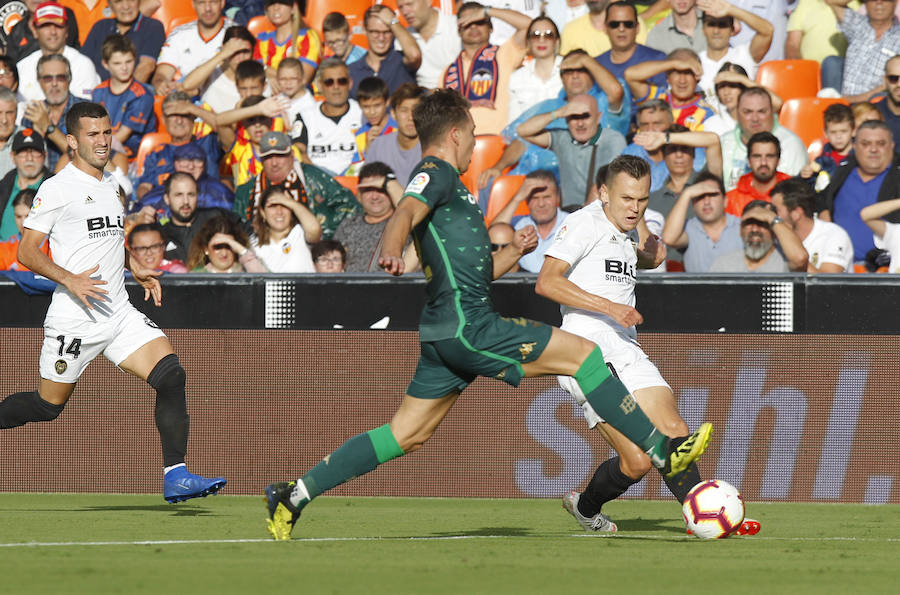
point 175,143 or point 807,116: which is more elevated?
point 807,116

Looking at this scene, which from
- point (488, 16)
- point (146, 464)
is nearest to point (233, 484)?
point (146, 464)

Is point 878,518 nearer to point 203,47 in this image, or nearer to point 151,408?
point 151,408

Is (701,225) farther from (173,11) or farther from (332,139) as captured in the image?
(173,11)

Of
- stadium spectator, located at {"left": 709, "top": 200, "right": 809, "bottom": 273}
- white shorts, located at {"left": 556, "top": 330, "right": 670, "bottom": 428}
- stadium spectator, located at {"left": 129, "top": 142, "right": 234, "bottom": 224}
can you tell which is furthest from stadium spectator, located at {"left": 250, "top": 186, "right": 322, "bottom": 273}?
white shorts, located at {"left": 556, "top": 330, "right": 670, "bottom": 428}

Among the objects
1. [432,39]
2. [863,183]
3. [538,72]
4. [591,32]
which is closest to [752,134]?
[863,183]

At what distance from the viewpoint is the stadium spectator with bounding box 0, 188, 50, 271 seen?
11.7 m

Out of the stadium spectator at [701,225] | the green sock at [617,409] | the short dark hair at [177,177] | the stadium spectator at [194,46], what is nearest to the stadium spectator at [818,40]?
the stadium spectator at [701,225]

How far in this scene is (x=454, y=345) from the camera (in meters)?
6.57

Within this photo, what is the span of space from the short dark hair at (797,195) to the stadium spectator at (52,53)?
7.52 meters

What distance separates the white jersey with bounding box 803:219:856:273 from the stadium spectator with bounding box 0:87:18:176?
24.5ft

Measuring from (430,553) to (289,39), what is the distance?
8.82 meters

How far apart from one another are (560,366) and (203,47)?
29.3 feet

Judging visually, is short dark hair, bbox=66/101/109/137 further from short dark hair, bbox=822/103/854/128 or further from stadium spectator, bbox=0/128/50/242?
short dark hair, bbox=822/103/854/128

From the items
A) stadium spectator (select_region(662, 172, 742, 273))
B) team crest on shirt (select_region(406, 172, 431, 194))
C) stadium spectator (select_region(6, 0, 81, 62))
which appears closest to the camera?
team crest on shirt (select_region(406, 172, 431, 194))
